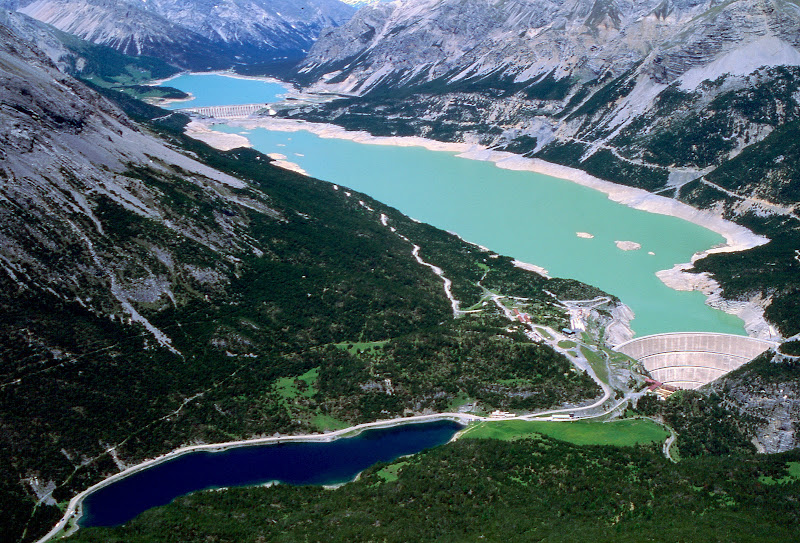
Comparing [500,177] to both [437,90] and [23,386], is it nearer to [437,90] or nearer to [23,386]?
[437,90]

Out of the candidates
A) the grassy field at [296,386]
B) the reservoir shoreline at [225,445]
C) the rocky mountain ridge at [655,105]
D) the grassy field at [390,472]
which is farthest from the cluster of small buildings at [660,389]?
the grassy field at [296,386]

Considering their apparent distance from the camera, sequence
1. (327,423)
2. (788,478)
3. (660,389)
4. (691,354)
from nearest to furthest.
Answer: (788,478) → (327,423) → (660,389) → (691,354)

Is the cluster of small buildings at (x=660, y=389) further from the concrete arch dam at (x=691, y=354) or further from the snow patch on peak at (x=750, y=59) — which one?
the snow patch on peak at (x=750, y=59)

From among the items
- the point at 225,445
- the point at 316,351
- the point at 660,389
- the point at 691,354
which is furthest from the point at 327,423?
the point at 691,354

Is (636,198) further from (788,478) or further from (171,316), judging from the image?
(171,316)

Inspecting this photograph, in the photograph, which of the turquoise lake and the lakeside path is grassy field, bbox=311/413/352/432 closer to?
the lakeside path

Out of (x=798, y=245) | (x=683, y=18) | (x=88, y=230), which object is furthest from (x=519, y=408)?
(x=683, y=18)
